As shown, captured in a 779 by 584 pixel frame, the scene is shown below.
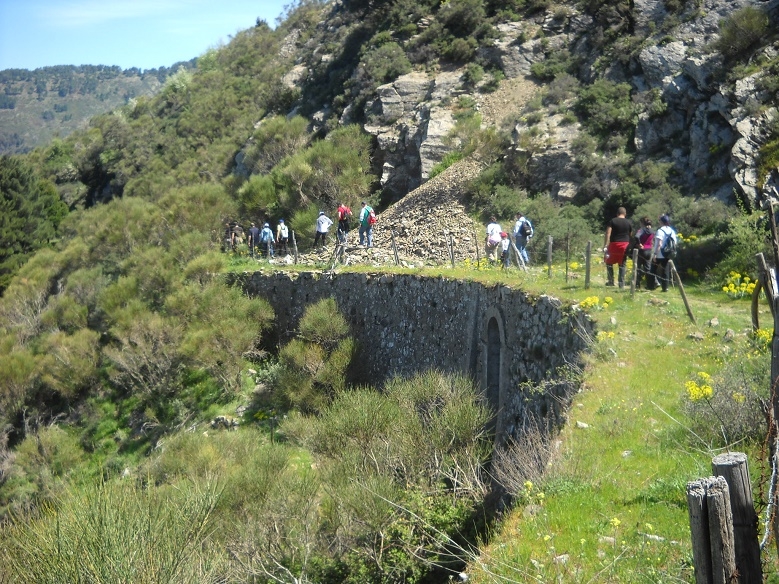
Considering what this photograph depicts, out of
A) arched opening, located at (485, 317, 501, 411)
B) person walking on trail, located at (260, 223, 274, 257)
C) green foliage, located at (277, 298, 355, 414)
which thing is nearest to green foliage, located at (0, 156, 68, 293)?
person walking on trail, located at (260, 223, 274, 257)

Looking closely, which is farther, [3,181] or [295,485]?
[3,181]

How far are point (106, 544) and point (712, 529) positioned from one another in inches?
182

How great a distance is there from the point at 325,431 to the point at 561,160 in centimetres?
1537

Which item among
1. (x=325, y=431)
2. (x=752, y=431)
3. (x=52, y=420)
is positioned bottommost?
(x=52, y=420)

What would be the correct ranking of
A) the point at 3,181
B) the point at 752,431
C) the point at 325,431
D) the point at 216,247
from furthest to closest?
the point at 3,181
the point at 216,247
the point at 325,431
the point at 752,431

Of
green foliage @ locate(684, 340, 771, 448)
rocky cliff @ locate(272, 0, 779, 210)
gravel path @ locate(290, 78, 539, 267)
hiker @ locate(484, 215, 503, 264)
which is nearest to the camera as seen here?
green foliage @ locate(684, 340, 771, 448)

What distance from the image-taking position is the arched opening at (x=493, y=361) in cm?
1481

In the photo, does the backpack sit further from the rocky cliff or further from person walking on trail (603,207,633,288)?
the rocky cliff

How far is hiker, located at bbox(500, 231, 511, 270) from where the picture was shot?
1671cm

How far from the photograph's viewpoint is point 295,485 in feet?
38.8

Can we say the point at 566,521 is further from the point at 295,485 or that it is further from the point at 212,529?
A: the point at 295,485

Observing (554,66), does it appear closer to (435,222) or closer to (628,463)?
(435,222)

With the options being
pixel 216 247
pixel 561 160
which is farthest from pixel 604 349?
pixel 216 247

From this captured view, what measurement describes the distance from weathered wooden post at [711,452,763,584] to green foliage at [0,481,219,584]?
4.39 metres
